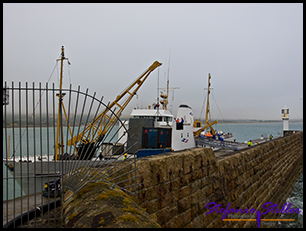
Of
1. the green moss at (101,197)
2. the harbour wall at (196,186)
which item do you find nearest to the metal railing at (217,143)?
the harbour wall at (196,186)

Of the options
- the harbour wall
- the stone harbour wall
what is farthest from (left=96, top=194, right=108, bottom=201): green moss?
the stone harbour wall

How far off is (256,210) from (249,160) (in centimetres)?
203

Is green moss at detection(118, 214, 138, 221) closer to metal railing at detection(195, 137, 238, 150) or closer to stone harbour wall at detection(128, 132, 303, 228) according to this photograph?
stone harbour wall at detection(128, 132, 303, 228)

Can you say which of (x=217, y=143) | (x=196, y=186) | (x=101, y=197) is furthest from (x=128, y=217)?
(x=217, y=143)

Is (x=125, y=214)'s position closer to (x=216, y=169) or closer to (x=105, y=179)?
(x=105, y=179)

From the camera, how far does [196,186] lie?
5520mm

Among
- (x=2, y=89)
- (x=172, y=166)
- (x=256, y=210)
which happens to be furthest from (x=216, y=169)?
(x=2, y=89)

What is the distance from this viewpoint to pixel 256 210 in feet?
27.3

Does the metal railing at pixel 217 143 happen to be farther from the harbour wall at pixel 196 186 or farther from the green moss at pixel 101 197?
the green moss at pixel 101 197

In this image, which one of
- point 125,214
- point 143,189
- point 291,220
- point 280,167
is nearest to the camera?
point 125,214

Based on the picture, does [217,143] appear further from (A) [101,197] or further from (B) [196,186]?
(A) [101,197]

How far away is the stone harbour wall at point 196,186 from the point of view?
4.51 meters

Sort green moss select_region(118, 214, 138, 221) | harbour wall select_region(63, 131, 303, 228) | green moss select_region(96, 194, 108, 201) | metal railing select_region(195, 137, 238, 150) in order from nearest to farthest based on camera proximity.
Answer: green moss select_region(118, 214, 138, 221)
green moss select_region(96, 194, 108, 201)
harbour wall select_region(63, 131, 303, 228)
metal railing select_region(195, 137, 238, 150)

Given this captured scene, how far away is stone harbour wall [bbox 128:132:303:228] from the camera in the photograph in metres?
4.51
